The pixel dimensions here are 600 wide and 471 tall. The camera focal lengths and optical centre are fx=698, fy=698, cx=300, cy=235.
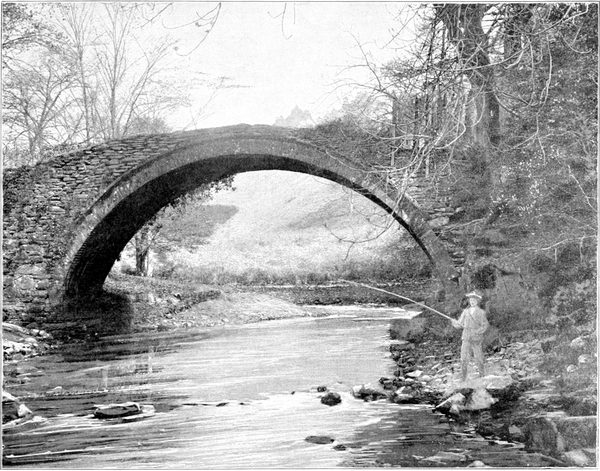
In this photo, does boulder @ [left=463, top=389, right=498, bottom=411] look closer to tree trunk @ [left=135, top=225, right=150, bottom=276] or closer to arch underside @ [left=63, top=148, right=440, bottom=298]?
arch underside @ [left=63, top=148, right=440, bottom=298]

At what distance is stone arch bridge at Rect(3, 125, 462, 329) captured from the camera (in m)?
7.33

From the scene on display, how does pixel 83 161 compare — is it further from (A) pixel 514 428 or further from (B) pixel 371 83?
(A) pixel 514 428

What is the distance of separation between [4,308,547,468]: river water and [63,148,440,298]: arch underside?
1.30 m

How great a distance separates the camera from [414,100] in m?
4.67

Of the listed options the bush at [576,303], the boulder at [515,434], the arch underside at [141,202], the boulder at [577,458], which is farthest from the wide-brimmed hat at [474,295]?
the arch underside at [141,202]

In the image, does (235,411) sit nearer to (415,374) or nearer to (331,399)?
(331,399)

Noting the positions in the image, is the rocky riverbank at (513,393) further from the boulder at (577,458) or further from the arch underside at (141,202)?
the arch underside at (141,202)

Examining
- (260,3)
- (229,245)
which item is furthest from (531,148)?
(229,245)

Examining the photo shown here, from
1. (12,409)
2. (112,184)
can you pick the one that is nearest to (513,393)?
(12,409)

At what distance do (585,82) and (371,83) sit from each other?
57.4 inches

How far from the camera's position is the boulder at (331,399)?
17.1 ft

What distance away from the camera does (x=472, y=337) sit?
516cm

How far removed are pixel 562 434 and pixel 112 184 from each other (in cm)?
576

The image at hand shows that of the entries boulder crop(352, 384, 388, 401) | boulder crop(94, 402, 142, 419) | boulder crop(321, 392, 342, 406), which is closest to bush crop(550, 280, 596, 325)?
boulder crop(352, 384, 388, 401)
